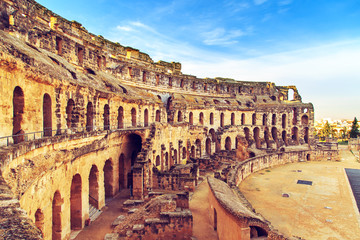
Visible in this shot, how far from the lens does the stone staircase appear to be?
38.9ft

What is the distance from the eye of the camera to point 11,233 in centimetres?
308

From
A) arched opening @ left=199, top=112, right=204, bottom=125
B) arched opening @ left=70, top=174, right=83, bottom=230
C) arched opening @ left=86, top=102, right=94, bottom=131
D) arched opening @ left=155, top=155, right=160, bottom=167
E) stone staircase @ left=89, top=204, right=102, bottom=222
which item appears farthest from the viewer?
arched opening @ left=199, top=112, right=204, bottom=125

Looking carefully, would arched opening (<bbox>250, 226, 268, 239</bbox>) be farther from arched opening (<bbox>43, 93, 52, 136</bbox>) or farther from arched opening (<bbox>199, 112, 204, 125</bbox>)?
arched opening (<bbox>199, 112, 204, 125</bbox>)

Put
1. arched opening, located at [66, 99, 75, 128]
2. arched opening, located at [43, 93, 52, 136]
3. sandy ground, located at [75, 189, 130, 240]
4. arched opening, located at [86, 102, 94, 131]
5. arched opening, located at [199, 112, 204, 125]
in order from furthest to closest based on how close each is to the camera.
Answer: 1. arched opening, located at [199, 112, 204, 125]
2. arched opening, located at [86, 102, 94, 131]
3. arched opening, located at [66, 99, 75, 128]
4. sandy ground, located at [75, 189, 130, 240]
5. arched opening, located at [43, 93, 52, 136]

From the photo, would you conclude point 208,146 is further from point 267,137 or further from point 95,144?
point 95,144

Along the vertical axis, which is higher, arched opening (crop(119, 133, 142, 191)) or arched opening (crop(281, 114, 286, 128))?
arched opening (crop(281, 114, 286, 128))

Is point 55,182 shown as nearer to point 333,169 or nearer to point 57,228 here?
point 57,228

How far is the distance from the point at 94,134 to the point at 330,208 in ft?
49.1

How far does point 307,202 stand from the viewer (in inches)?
643

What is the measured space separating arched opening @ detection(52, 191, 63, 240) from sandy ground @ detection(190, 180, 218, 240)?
556 cm

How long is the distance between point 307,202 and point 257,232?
895 cm

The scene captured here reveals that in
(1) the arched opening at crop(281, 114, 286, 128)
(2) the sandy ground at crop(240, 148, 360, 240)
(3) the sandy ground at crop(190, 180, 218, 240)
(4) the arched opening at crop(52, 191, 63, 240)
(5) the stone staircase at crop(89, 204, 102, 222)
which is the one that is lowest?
(2) the sandy ground at crop(240, 148, 360, 240)

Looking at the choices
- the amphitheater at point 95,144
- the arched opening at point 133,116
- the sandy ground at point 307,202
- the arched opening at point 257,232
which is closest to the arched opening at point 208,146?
the amphitheater at point 95,144

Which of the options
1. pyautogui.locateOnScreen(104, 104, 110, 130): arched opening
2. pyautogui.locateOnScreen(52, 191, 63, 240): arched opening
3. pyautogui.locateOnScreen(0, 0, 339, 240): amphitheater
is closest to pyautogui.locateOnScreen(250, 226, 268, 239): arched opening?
pyautogui.locateOnScreen(0, 0, 339, 240): amphitheater
